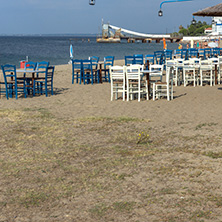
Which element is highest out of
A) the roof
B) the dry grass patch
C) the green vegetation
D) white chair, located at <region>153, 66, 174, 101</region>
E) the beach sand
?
the green vegetation

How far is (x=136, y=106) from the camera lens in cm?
1027

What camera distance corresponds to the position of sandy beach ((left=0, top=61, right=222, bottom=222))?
13.2 feet

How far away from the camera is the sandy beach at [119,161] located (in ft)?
13.2

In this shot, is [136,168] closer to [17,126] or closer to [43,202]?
[43,202]

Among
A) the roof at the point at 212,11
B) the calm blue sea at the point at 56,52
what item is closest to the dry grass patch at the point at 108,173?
the roof at the point at 212,11

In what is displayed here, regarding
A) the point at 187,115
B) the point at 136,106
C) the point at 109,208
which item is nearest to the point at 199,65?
the point at 136,106

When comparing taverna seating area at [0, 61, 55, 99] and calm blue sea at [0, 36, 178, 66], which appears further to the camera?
calm blue sea at [0, 36, 178, 66]

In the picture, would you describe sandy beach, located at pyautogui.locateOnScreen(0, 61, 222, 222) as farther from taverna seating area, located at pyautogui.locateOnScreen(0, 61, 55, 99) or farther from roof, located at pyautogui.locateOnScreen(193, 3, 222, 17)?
roof, located at pyautogui.locateOnScreen(193, 3, 222, 17)

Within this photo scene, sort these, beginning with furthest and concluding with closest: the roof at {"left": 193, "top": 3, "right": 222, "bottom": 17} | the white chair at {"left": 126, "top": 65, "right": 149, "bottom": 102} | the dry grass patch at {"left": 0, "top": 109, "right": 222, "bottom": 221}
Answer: the roof at {"left": 193, "top": 3, "right": 222, "bottom": 17}, the white chair at {"left": 126, "top": 65, "right": 149, "bottom": 102}, the dry grass patch at {"left": 0, "top": 109, "right": 222, "bottom": 221}

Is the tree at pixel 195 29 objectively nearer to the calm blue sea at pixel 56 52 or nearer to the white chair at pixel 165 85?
the calm blue sea at pixel 56 52

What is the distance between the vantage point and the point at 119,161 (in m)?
5.60

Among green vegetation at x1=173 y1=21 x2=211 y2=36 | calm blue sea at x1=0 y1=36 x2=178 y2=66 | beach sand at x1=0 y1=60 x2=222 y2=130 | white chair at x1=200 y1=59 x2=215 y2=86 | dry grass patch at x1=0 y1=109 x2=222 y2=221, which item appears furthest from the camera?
green vegetation at x1=173 y1=21 x2=211 y2=36

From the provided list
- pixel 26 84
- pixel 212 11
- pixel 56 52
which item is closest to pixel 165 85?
pixel 212 11

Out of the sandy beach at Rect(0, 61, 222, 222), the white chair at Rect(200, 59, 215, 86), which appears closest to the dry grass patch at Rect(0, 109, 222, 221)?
the sandy beach at Rect(0, 61, 222, 222)
